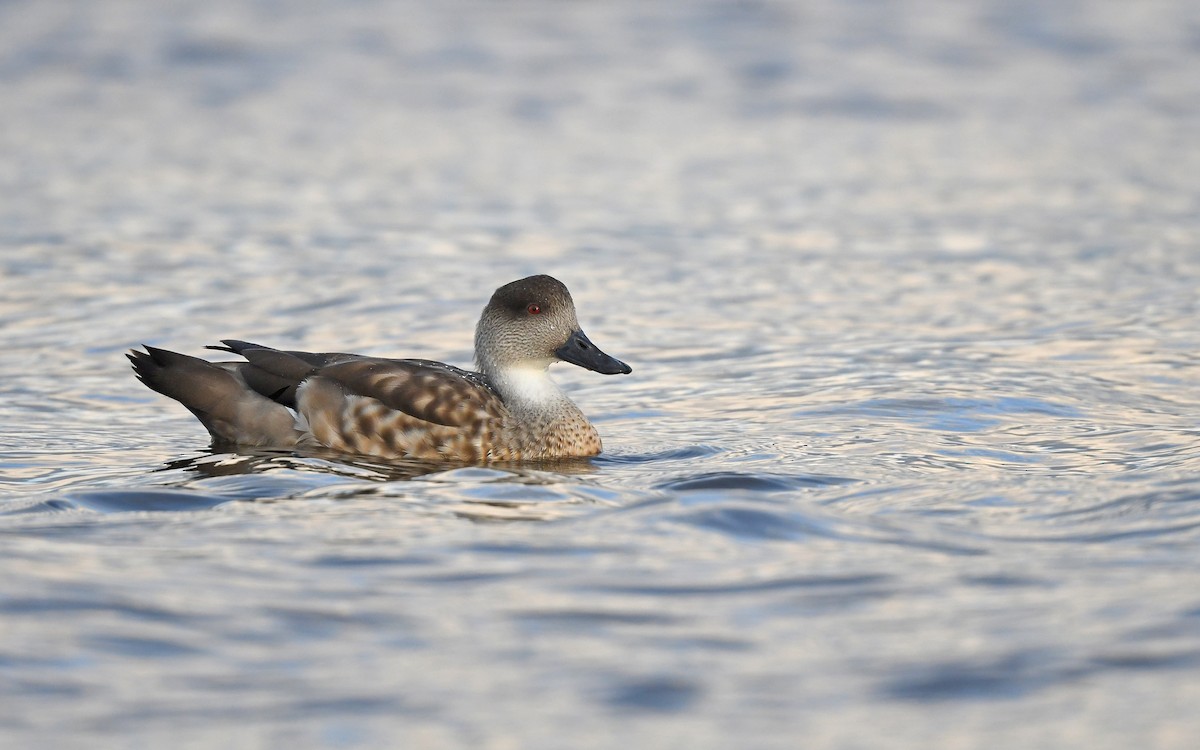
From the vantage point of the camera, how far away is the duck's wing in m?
9.34

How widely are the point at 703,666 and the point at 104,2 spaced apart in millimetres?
22710

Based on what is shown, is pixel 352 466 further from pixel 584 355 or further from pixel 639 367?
pixel 639 367

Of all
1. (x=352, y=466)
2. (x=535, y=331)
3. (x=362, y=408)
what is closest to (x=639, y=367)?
(x=535, y=331)

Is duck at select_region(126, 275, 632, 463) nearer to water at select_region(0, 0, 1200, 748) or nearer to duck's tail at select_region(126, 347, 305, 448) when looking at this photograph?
duck's tail at select_region(126, 347, 305, 448)

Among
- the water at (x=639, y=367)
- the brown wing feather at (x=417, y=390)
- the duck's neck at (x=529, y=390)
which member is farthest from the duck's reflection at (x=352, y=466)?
the duck's neck at (x=529, y=390)

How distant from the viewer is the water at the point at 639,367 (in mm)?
5605

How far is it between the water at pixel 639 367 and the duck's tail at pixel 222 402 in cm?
20

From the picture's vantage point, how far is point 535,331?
32.4 feet

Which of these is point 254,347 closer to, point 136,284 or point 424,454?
point 424,454

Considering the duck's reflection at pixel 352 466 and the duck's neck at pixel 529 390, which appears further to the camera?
the duck's neck at pixel 529 390

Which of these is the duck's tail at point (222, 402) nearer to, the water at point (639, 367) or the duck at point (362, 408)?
the duck at point (362, 408)

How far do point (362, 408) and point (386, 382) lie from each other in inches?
7.5

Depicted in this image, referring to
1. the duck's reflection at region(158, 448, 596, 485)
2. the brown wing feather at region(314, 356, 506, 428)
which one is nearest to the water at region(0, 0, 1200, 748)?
the duck's reflection at region(158, 448, 596, 485)

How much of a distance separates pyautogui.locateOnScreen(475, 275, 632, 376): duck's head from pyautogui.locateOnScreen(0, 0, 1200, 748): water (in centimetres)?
59
